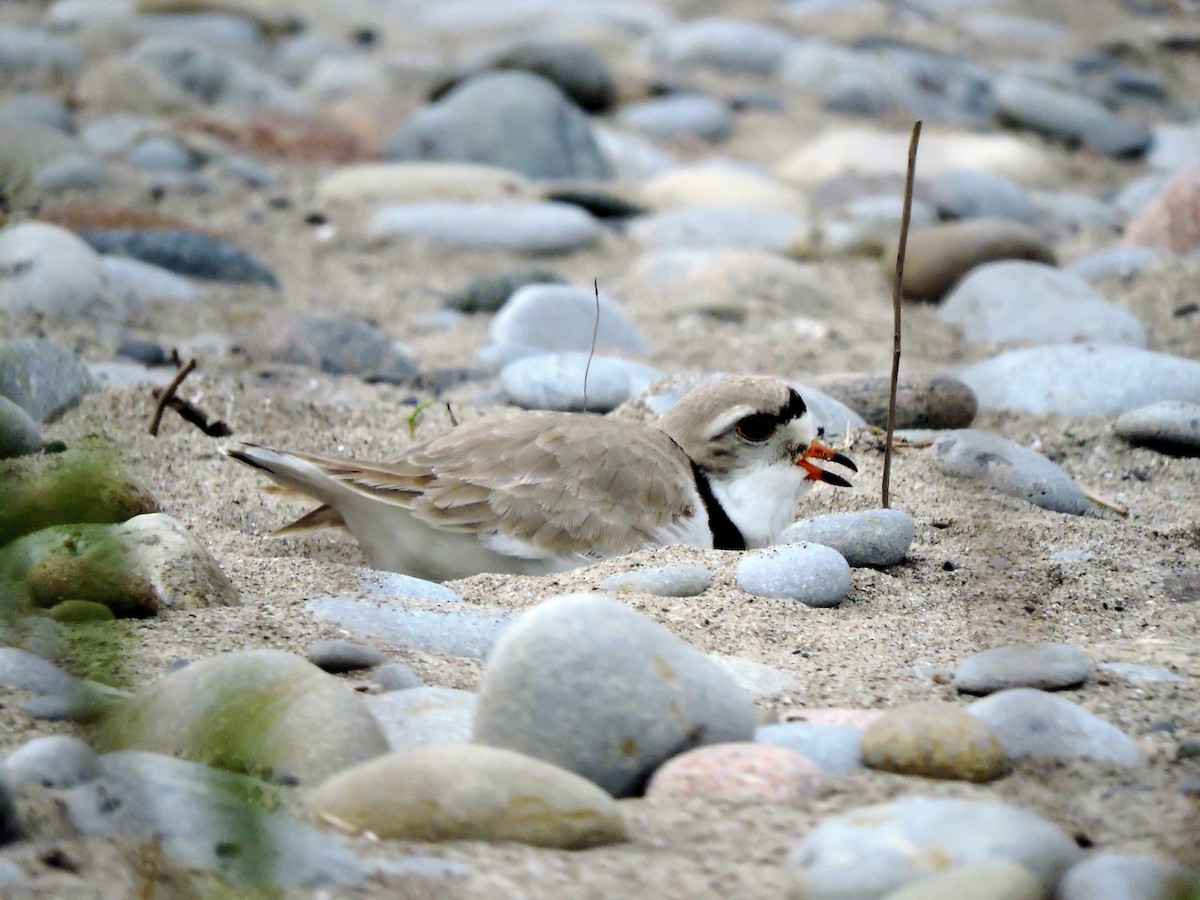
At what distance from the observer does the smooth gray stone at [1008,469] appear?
3.88 m

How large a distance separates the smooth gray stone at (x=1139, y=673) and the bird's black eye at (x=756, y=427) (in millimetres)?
1204

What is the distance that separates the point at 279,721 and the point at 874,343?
444 centimetres

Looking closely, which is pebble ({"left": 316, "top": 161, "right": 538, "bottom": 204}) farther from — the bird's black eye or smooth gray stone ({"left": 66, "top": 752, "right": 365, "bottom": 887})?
smooth gray stone ({"left": 66, "top": 752, "right": 365, "bottom": 887})

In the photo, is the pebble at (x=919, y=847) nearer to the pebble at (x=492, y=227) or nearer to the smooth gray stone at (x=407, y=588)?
the smooth gray stone at (x=407, y=588)

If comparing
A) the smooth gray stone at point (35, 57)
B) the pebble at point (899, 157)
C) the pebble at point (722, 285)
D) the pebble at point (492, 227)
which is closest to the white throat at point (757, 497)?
the pebble at point (722, 285)

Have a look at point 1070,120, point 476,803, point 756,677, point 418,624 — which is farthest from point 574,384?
point 1070,120

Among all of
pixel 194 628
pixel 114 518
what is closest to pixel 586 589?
pixel 194 628

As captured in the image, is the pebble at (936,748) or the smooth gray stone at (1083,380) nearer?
the pebble at (936,748)

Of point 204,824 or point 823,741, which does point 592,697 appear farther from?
point 204,824

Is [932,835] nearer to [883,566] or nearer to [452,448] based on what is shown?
[883,566]

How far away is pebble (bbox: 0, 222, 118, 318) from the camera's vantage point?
5.47 meters

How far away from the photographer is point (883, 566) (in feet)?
11.1

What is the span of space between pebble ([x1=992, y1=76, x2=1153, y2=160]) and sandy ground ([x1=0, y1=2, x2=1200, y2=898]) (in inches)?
179

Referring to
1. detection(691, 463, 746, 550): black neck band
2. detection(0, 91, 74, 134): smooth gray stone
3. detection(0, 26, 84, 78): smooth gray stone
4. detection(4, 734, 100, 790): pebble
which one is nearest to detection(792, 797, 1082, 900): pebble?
detection(4, 734, 100, 790): pebble
